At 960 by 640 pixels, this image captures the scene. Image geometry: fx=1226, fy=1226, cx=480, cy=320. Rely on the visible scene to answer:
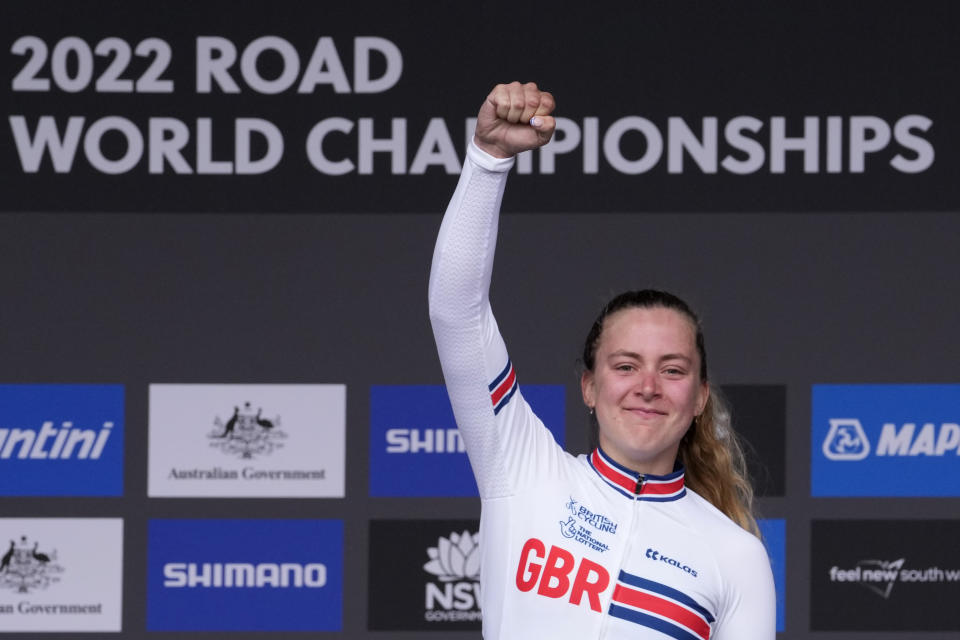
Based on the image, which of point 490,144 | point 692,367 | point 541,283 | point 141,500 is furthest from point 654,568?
point 141,500

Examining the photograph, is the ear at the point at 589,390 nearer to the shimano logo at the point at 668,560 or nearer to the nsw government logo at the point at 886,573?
the shimano logo at the point at 668,560

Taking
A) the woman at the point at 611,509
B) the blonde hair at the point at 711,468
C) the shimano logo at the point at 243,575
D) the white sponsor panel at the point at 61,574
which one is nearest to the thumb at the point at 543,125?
the woman at the point at 611,509

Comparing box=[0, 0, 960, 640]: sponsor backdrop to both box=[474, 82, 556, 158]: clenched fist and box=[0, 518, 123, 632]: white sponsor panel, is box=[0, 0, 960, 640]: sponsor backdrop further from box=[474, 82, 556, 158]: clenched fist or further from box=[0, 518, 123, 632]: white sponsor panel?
box=[474, 82, 556, 158]: clenched fist

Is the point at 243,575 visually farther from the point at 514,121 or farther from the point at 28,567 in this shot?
the point at 514,121

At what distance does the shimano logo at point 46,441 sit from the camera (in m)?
2.77

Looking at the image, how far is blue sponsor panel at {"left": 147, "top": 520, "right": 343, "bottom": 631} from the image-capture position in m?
2.79

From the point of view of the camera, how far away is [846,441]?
2.79 metres

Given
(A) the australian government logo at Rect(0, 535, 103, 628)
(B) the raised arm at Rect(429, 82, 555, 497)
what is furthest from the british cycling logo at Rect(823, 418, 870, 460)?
(A) the australian government logo at Rect(0, 535, 103, 628)

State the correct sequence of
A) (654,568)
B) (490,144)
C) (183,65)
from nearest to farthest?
(490,144) < (654,568) < (183,65)

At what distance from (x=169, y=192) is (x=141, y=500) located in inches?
27.6

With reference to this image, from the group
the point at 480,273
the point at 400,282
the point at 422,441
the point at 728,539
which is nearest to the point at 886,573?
the point at 422,441

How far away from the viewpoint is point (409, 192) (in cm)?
278

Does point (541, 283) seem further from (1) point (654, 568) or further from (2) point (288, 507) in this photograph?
(1) point (654, 568)

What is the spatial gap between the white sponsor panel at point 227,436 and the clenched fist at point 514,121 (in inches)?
60.1
